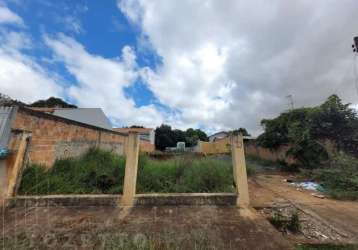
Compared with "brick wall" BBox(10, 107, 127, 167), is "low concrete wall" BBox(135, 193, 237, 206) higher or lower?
lower

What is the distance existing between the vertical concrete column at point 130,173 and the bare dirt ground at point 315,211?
114 inches

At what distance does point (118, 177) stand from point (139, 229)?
2163mm

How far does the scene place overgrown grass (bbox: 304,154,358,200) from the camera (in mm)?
4984

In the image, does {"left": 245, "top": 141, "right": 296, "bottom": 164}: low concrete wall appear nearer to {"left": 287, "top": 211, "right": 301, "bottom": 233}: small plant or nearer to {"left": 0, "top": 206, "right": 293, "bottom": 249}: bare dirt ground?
{"left": 287, "top": 211, "right": 301, "bottom": 233}: small plant

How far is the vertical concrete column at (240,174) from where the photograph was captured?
3.77 meters

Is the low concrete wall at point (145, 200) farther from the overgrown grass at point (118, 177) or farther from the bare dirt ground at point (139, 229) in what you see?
the overgrown grass at point (118, 177)

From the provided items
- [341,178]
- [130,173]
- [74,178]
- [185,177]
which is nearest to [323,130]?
[341,178]

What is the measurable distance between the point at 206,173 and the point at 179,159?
104cm

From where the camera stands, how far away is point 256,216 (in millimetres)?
3221

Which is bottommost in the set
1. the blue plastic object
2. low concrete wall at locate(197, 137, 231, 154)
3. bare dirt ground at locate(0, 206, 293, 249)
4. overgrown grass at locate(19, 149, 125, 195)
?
bare dirt ground at locate(0, 206, 293, 249)

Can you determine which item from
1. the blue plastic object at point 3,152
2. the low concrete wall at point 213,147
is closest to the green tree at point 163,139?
the low concrete wall at point 213,147

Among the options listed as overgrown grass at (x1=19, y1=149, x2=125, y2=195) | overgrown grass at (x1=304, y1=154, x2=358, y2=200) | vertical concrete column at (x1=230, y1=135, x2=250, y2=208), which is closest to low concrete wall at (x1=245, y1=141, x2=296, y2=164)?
overgrown grass at (x1=304, y1=154, x2=358, y2=200)

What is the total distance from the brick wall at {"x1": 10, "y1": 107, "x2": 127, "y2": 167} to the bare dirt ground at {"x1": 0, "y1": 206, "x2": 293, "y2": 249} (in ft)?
4.72

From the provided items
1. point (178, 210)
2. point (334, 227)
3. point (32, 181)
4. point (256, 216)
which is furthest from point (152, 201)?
point (334, 227)
